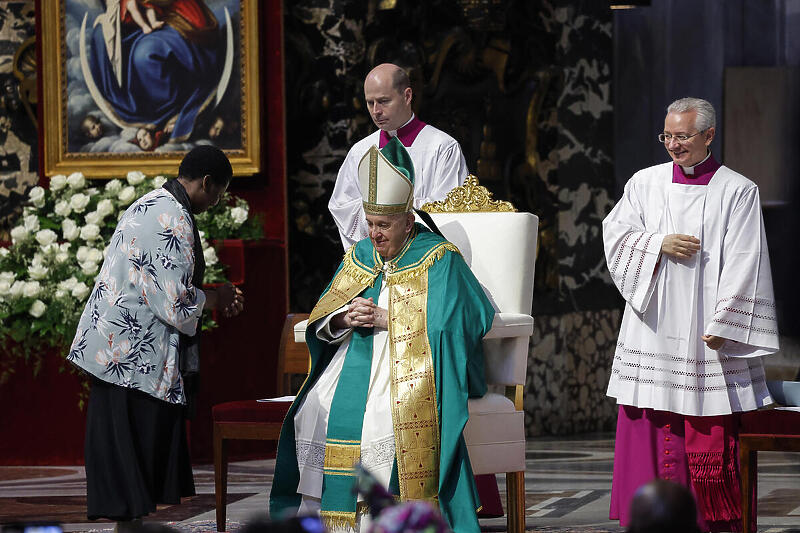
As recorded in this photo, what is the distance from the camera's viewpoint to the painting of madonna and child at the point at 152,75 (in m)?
8.55

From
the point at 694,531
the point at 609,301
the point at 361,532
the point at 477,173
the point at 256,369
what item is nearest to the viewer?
the point at 694,531

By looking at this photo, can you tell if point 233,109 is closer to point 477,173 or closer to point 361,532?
point 477,173

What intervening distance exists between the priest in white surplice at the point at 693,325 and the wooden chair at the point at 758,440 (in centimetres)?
12

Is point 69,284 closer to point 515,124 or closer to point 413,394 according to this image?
point 413,394

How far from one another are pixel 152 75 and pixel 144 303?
13.1 feet

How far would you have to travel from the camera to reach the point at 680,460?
5496 millimetres

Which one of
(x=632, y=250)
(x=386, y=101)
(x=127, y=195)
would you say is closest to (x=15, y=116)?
(x=127, y=195)

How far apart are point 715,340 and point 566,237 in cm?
458

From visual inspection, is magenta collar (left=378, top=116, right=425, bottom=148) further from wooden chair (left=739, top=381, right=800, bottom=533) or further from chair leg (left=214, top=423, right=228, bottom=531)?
wooden chair (left=739, top=381, right=800, bottom=533)

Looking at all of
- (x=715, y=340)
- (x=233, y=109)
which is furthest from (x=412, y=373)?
(x=233, y=109)

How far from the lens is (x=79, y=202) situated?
7789 mm

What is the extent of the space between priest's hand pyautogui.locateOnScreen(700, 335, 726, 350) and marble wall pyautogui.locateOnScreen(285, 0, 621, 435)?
149 inches

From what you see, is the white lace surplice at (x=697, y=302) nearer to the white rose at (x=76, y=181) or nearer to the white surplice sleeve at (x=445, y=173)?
the white surplice sleeve at (x=445, y=173)

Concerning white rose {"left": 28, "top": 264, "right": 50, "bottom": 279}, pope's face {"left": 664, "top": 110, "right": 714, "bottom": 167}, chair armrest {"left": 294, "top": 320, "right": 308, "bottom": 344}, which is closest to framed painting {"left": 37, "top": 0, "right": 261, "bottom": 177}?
white rose {"left": 28, "top": 264, "right": 50, "bottom": 279}
